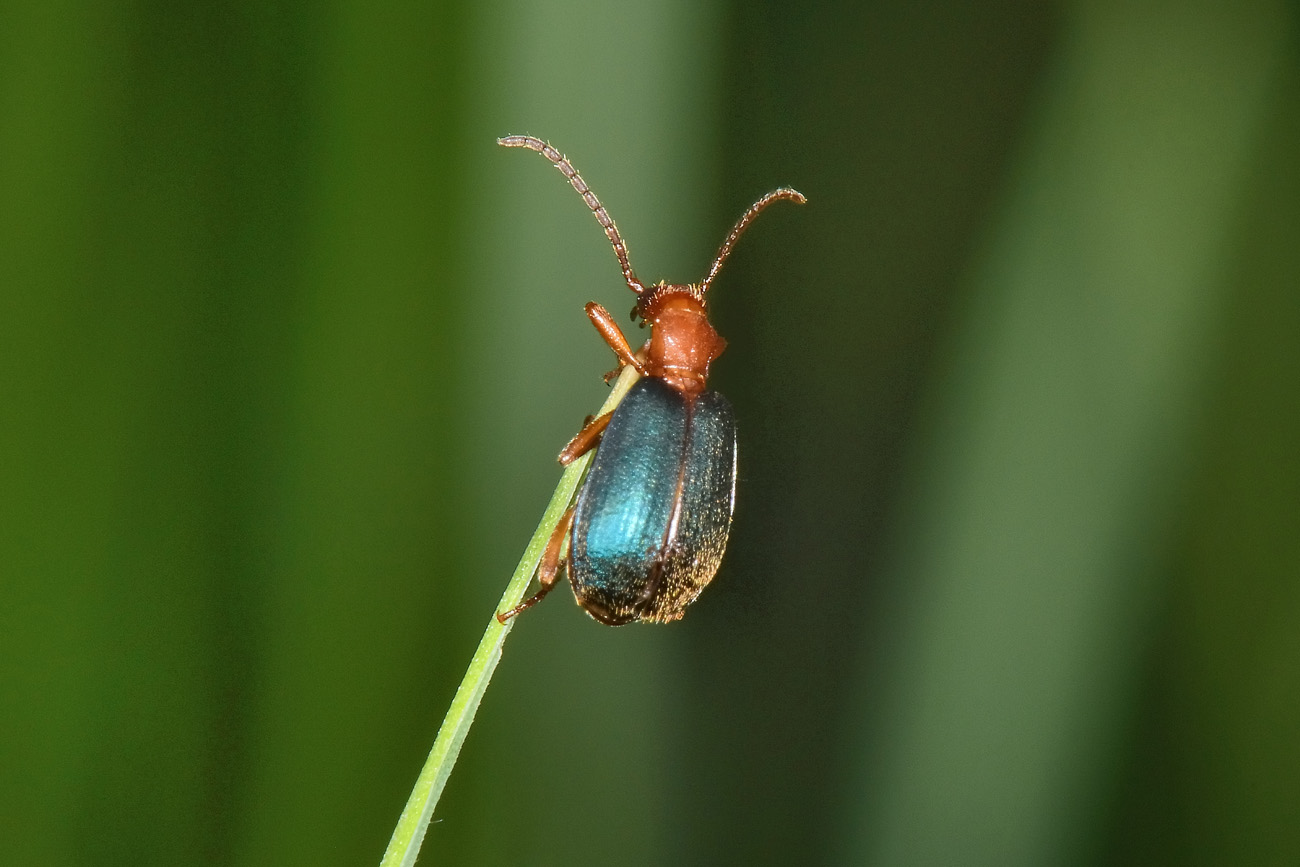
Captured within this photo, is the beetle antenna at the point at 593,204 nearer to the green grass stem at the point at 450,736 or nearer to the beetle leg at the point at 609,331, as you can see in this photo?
the beetle leg at the point at 609,331

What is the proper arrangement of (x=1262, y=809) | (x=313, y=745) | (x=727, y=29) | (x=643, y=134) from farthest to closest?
(x=727, y=29) → (x=643, y=134) → (x=1262, y=809) → (x=313, y=745)

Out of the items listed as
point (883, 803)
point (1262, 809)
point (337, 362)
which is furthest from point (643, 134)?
point (1262, 809)

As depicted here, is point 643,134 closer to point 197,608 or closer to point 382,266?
point 382,266

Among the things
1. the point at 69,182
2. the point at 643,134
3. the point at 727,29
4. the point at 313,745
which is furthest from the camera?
the point at 727,29

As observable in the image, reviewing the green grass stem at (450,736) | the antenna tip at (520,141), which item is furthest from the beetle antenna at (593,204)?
the green grass stem at (450,736)

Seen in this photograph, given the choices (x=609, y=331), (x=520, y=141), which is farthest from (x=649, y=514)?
(x=520, y=141)

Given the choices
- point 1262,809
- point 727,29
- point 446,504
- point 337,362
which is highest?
point 727,29

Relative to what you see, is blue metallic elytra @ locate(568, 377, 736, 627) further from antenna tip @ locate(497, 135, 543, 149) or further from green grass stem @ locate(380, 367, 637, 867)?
green grass stem @ locate(380, 367, 637, 867)
